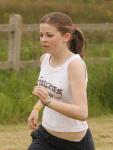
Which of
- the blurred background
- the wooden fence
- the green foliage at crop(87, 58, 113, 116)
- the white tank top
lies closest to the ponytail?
the white tank top

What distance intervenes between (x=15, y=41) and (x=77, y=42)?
5.68 metres

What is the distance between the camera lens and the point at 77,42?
173 inches

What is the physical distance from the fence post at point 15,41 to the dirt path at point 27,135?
151 cm

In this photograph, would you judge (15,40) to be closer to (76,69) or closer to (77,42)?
(77,42)

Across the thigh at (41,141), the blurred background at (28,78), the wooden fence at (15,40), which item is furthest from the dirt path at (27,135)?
the thigh at (41,141)

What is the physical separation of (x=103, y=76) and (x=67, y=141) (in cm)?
590

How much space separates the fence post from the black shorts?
5.54 metres

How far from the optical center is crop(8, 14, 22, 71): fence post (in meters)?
9.92

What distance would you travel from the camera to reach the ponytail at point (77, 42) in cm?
438

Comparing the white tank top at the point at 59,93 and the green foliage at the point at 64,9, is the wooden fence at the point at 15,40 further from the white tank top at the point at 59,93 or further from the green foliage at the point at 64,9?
the green foliage at the point at 64,9

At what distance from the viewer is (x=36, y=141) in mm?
4430

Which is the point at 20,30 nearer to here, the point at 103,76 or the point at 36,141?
the point at 103,76

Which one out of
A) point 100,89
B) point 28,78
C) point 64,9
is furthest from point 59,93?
point 64,9

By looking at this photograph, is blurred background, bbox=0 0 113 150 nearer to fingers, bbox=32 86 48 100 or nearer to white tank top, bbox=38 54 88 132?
white tank top, bbox=38 54 88 132
